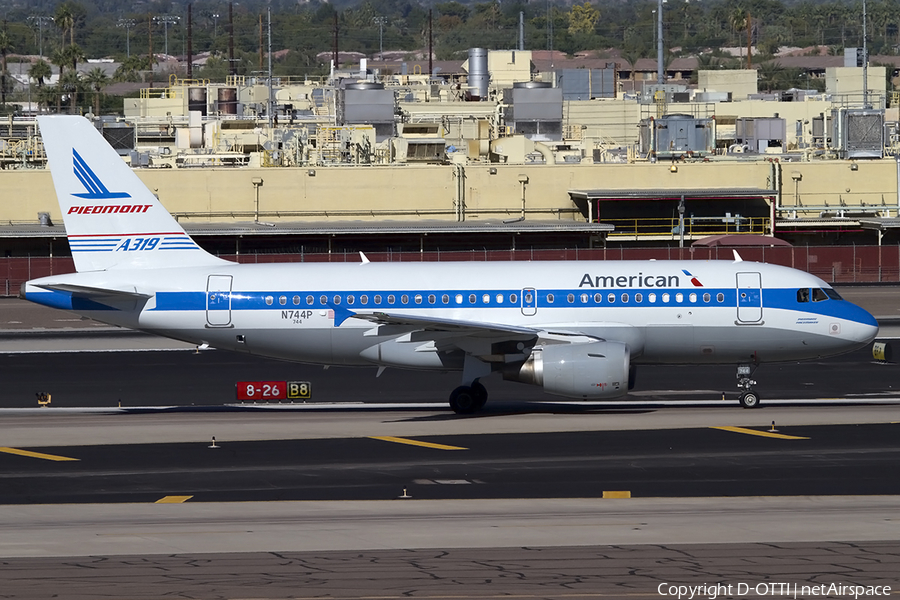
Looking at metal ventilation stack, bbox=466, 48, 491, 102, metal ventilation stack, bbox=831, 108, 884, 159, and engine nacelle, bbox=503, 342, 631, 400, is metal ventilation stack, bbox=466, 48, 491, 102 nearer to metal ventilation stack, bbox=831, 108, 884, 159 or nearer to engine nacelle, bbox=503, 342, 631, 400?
metal ventilation stack, bbox=831, 108, 884, 159

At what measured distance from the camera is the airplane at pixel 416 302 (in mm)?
34594

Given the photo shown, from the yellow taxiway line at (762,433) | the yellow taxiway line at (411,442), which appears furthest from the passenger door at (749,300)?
the yellow taxiway line at (411,442)

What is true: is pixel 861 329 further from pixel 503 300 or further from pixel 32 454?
pixel 32 454

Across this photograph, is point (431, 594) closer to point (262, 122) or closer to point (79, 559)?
point (79, 559)

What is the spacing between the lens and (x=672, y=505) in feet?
77.6

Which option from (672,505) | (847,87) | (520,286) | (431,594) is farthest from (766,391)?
(847,87)

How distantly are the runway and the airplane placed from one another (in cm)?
182

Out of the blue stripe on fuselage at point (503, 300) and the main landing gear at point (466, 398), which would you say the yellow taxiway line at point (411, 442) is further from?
the blue stripe on fuselage at point (503, 300)

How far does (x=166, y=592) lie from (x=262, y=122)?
84.0 metres

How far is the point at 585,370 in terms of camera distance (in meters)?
32.7

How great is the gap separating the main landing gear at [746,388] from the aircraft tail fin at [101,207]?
1597cm

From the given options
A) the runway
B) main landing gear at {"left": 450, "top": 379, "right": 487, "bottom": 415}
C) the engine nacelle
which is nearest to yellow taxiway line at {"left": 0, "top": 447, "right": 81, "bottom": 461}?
the runway

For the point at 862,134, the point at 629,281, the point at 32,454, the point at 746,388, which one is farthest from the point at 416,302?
the point at 862,134

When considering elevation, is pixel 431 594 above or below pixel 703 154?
below
